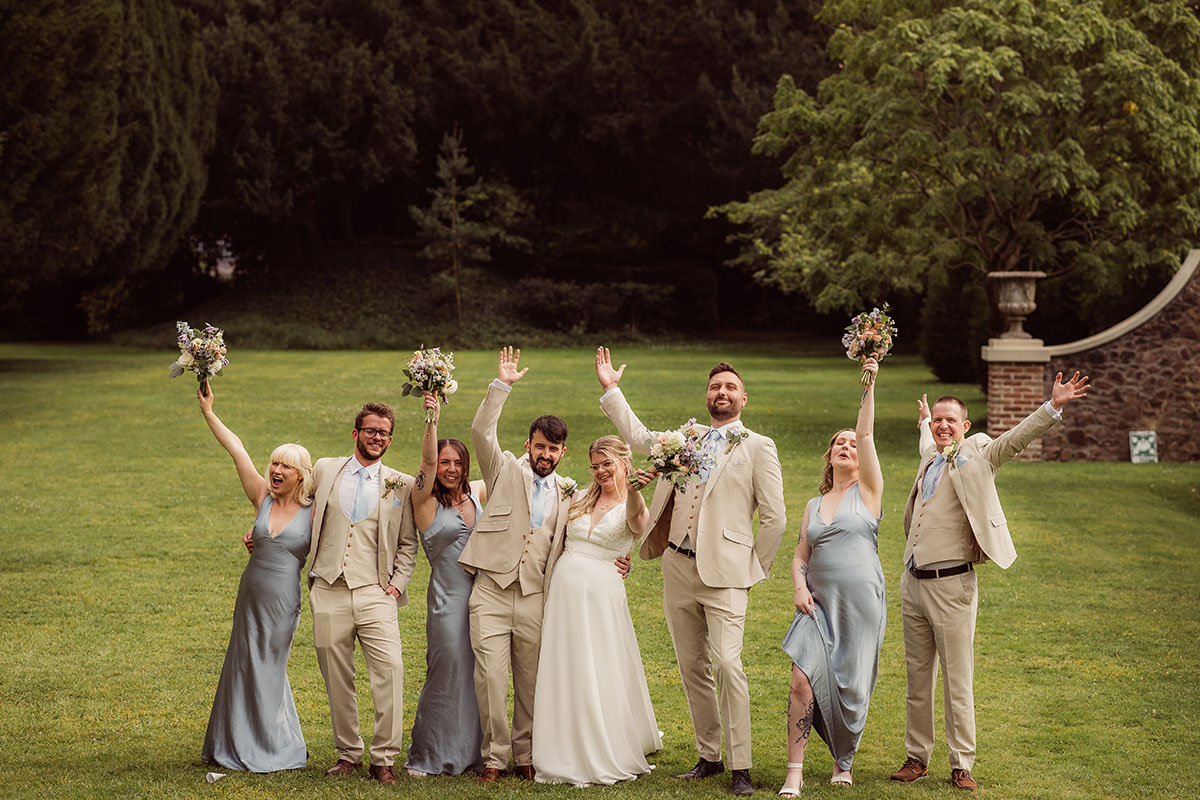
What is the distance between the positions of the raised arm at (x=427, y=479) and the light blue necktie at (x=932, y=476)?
2657 millimetres

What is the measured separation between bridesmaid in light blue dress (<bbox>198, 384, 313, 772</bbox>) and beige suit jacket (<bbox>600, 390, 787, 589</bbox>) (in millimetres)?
1840

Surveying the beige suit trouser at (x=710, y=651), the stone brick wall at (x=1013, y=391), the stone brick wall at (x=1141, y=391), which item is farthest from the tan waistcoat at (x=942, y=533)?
the stone brick wall at (x=1141, y=391)

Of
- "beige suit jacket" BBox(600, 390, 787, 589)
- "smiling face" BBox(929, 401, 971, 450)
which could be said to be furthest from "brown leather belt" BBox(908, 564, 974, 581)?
"beige suit jacket" BBox(600, 390, 787, 589)

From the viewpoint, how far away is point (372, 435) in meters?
6.89

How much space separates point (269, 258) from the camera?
53.8 metres

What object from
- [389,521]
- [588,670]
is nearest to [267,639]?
[389,521]

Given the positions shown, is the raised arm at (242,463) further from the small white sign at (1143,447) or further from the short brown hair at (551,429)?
the small white sign at (1143,447)

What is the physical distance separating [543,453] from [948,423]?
2173 millimetres

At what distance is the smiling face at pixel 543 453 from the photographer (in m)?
6.83

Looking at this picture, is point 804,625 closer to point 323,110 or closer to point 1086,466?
point 1086,466

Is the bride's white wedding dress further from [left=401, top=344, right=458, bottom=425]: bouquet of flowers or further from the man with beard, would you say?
[left=401, top=344, right=458, bottom=425]: bouquet of flowers

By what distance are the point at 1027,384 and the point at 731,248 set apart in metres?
35.2

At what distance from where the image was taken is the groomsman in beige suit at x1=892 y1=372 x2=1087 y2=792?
6.78 metres

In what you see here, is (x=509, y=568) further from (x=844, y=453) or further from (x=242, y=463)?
(x=844, y=453)
